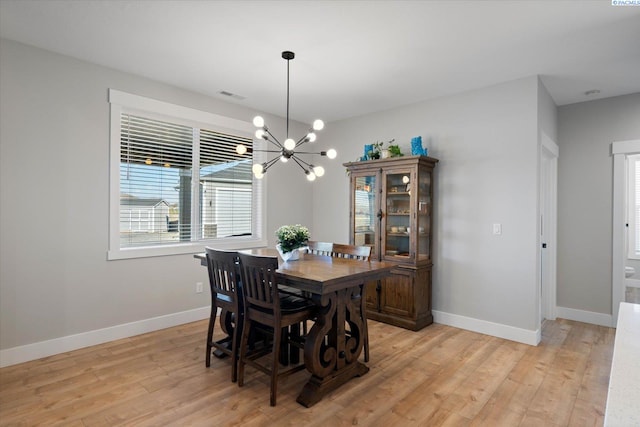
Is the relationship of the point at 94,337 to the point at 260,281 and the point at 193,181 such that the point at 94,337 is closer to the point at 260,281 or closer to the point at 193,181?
the point at 193,181

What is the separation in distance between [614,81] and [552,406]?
3262 mm

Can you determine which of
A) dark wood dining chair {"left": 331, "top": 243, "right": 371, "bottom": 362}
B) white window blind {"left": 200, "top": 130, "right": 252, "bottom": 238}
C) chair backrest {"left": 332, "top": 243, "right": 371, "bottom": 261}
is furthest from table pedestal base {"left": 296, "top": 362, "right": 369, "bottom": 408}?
white window blind {"left": 200, "top": 130, "right": 252, "bottom": 238}

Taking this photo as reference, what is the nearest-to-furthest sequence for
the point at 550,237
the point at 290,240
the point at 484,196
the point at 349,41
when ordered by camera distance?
the point at 349,41, the point at 290,240, the point at 484,196, the point at 550,237

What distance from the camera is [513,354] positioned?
3209 mm

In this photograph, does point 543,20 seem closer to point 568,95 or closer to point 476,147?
point 476,147

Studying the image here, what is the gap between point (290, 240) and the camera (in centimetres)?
304

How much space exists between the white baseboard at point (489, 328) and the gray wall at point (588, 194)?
3.53 feet

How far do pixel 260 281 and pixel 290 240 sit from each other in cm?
70

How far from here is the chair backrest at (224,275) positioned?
2.61 metres

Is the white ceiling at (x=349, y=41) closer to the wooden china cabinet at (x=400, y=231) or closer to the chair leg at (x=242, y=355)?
the wooden china cabinet at (x=400, y=231)

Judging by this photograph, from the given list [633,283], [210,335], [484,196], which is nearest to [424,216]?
[484,196]

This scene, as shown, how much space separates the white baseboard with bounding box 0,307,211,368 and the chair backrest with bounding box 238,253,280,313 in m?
1.78

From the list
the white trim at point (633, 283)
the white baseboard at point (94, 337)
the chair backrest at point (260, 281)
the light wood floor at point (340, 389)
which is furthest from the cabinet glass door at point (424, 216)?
the white trim at point (633, 283)

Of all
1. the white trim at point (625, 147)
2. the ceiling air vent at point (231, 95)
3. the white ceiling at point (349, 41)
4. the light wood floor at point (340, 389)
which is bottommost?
the light wood floor at point (340, 389)
